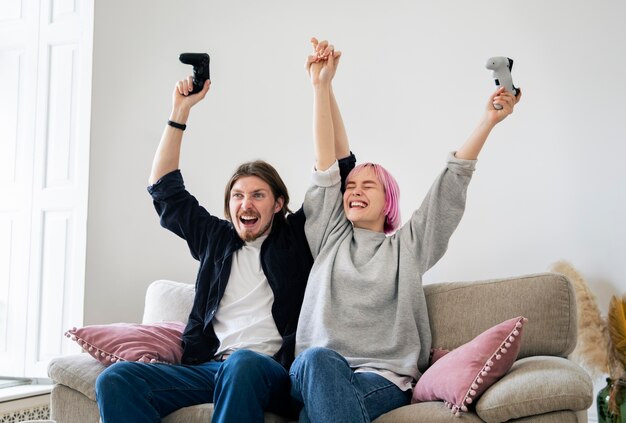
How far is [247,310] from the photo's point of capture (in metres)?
2.20

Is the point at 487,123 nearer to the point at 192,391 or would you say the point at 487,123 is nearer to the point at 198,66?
the point at 198,66

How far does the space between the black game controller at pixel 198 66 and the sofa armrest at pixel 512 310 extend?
0.99 meters

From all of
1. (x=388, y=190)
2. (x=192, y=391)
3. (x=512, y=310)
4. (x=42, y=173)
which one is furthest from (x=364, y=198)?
(x=42, y=173)

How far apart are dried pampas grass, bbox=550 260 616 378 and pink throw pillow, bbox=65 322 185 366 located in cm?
134

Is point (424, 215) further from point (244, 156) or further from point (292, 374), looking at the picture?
point (244, 156)

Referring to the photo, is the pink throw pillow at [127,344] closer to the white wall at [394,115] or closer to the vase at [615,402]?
the white wall at [394,115]

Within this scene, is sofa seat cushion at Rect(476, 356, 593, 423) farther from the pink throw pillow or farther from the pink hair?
the pink throw pillow

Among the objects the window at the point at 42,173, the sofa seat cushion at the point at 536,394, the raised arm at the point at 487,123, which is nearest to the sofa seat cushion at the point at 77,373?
the sofa seat cushion at the point at 536,394

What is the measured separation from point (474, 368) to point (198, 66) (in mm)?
1246

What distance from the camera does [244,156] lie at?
3.40 metres

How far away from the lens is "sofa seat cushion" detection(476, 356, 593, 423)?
1.66 metres

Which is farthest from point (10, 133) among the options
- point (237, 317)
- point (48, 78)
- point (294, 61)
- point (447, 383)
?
point (447, 383)

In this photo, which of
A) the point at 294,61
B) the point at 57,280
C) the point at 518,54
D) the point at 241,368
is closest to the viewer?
the point at 241,368

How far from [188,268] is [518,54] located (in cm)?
176
